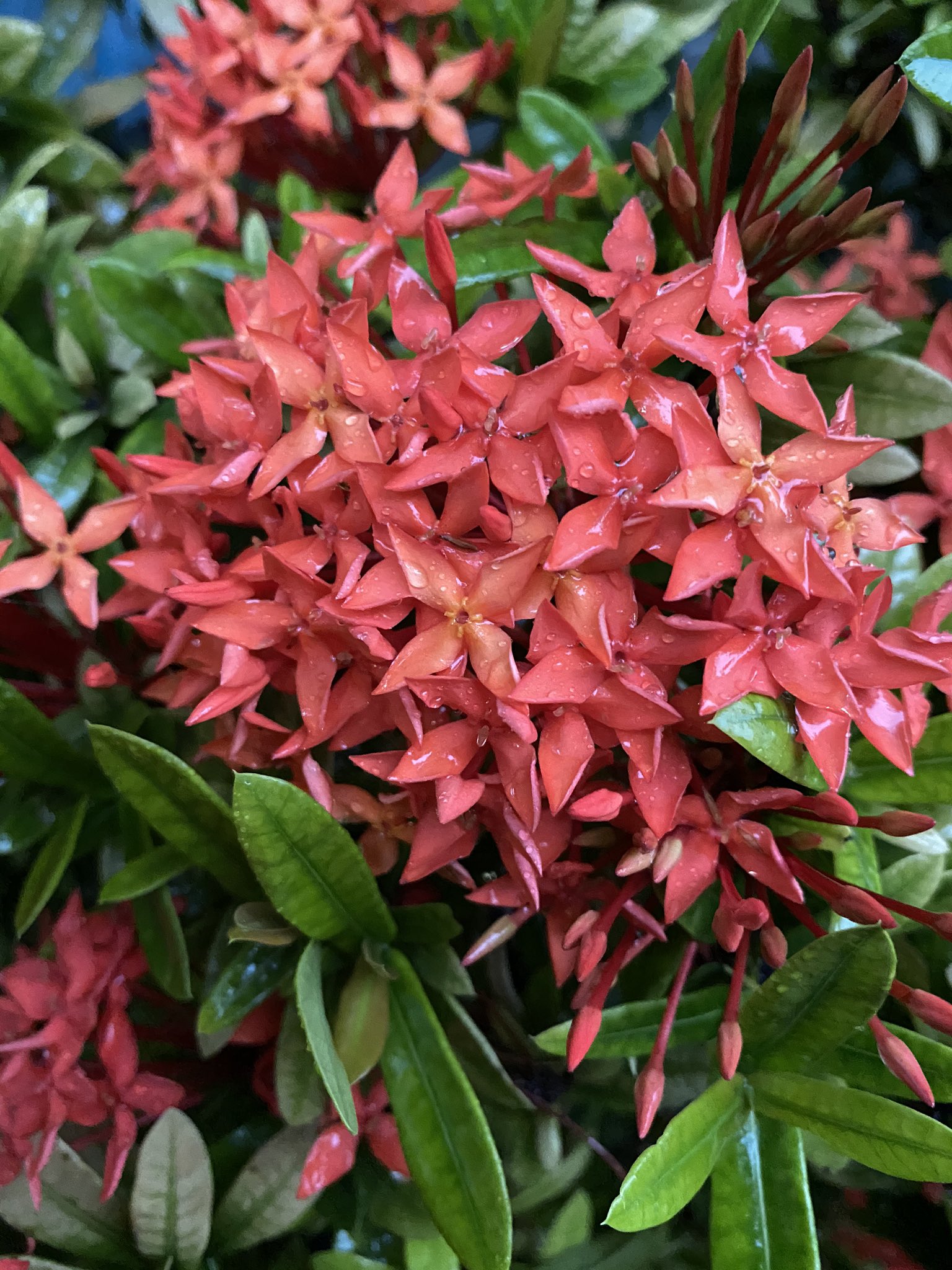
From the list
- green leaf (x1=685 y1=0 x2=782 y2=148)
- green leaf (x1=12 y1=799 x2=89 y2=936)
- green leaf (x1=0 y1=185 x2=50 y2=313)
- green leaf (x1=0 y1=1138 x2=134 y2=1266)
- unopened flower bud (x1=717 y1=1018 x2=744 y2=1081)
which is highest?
green leaf (x1=0 y1=185 x2=50 y2=313)

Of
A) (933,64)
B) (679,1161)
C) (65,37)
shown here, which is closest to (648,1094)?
(679,1161)

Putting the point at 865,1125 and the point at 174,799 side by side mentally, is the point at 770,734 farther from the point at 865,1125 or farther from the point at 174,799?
the point at 174,799

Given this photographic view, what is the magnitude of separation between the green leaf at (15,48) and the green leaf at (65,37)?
9cm

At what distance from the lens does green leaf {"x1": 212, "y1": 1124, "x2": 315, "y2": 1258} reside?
61 cm

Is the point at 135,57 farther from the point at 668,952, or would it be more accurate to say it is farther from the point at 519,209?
the point at 668,952

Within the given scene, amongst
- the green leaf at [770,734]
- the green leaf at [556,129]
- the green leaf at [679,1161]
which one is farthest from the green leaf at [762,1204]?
the green leaf at [556,129]

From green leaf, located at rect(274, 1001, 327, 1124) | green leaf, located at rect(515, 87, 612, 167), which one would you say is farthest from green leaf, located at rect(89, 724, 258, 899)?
green leaf, located at rect(515, 87, 612, 167)

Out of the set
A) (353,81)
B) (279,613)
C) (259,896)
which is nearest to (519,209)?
(353,81)

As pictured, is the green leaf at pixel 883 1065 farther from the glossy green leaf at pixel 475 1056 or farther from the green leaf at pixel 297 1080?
the green leaf at pixel 297 1080

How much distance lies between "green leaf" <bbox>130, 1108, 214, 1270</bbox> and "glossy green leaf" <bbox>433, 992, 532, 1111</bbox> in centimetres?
17

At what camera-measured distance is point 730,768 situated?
54 centimetres

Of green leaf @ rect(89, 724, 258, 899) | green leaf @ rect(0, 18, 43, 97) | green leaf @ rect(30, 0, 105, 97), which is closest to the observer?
green leaf @ rect(89, 724, 258, 899)

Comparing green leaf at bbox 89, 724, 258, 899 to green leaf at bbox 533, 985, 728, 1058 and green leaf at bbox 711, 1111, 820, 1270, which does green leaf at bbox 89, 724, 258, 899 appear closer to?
green leaf at bbox 533, 985, 728, 1058

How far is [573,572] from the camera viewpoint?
1.45 ft
